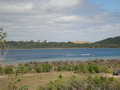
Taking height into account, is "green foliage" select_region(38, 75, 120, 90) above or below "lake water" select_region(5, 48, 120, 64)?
above

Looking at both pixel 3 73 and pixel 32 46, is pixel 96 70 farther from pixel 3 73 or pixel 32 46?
pixel 32 46

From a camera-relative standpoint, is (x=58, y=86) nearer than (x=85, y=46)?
Yes

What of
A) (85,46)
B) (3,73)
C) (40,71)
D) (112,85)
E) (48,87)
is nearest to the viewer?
(48,87)

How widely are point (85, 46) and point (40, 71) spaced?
156721mm

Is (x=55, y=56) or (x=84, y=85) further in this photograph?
(x=55, y=56)

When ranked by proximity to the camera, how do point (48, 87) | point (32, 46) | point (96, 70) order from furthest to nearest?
point (32, 46), point (96, 70), point (48, 87)

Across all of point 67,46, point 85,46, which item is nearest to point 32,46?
point 67,46

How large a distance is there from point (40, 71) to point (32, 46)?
5644 inches

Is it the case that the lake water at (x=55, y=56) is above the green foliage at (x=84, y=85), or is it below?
below

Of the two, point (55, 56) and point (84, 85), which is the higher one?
point (84, 85)

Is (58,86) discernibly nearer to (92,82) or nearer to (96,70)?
(92,82)

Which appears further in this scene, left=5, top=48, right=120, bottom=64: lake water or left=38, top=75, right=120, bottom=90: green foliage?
left=5, top=48, right=120, bottom=64: lake water

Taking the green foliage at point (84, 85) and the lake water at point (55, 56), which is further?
the lake water at point (55, 56)

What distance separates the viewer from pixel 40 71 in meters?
13.0
